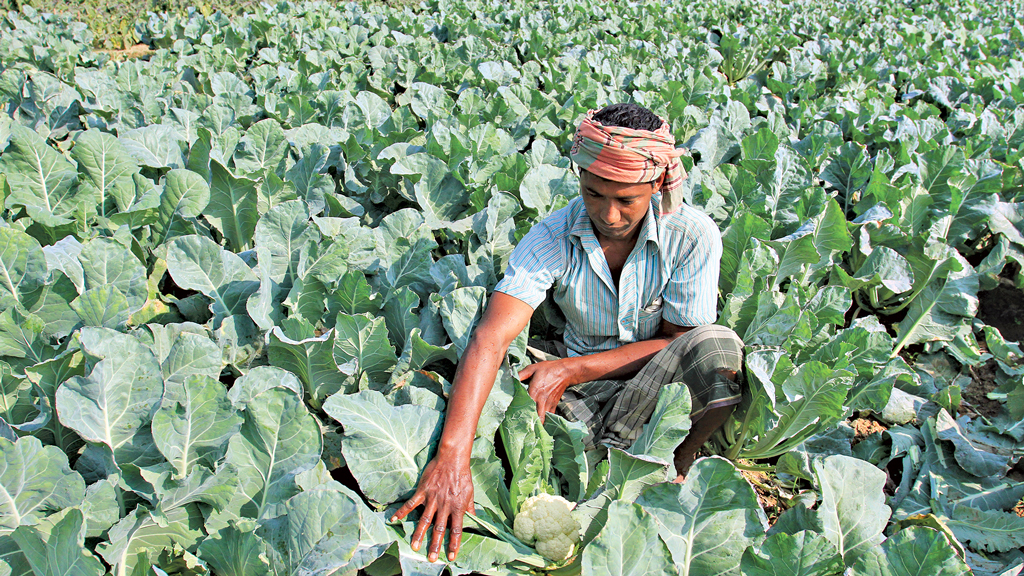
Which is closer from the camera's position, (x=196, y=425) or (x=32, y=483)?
(x=32, y=483)

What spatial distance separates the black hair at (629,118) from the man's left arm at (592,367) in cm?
68

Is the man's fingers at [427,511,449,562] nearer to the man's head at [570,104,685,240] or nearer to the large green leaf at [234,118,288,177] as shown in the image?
the man's head at [570,104,685,240]

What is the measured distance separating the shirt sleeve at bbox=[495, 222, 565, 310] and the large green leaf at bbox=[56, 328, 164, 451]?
1003 millimetres

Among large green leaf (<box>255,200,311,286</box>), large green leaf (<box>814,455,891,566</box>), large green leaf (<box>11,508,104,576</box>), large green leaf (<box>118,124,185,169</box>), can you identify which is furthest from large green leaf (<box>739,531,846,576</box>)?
large green leaf (<box>118,124,185,169</box>)

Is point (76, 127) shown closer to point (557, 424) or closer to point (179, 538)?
point (179, 538)

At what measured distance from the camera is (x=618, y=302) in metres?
2.15

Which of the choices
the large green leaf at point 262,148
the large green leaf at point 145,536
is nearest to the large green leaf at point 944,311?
the large green leaf at point 145,536

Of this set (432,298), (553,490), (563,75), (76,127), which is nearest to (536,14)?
(563,75)

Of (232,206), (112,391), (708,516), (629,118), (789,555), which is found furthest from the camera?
(232,206)

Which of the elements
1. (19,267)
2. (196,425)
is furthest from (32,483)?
(19,267)

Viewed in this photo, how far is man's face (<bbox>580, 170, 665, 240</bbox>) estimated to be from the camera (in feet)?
6.09

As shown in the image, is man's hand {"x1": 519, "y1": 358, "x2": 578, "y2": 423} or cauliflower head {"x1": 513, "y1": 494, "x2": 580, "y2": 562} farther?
man's hand {"x1": 519, "y1": 358, "x2": 578, "y2": 423}

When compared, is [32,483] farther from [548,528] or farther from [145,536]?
[548,528]

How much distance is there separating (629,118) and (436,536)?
4.00ft
